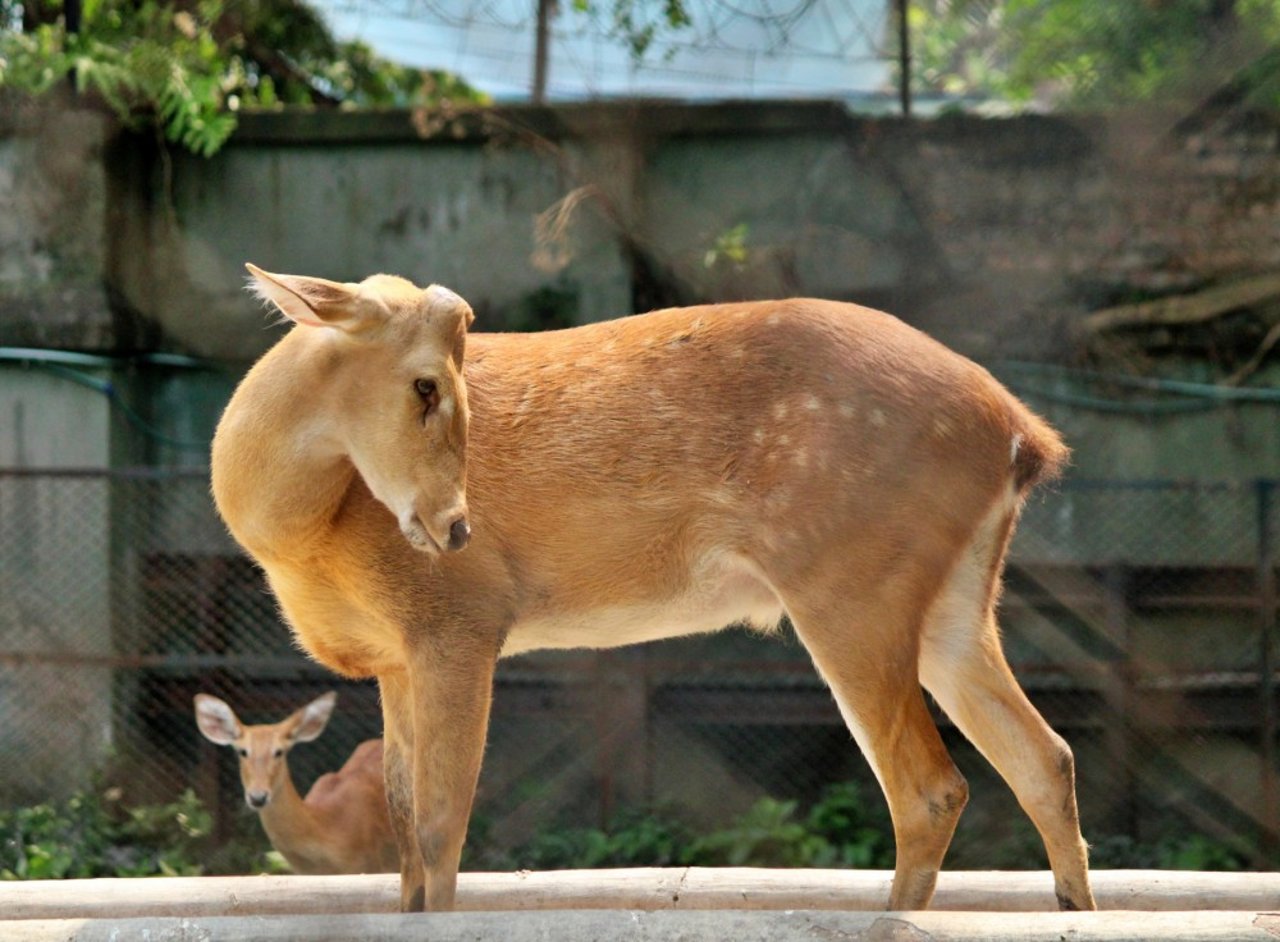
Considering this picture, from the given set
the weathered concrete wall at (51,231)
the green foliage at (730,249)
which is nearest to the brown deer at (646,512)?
the green foliage at (730,249)

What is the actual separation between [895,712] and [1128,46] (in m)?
6.48

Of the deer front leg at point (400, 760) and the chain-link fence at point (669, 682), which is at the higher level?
the deer front leg at point (400, 760)

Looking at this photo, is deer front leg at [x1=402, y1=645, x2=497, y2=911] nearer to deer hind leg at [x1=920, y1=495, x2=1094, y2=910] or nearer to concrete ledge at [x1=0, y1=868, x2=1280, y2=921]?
concrete ledge at [x1=0, y1=868, x2=1280, y2=921]

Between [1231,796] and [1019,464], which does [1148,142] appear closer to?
[1231,796]

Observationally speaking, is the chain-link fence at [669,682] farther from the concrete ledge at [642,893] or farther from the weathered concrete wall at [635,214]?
the concrete ledge at [642,893]

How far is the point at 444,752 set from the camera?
4211mm

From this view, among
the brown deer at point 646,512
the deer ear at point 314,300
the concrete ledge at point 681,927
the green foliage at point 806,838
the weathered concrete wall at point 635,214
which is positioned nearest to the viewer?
the concrete ledge at point 681,927

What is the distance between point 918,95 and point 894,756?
7071mm

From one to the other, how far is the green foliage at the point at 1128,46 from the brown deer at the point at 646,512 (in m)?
5.46

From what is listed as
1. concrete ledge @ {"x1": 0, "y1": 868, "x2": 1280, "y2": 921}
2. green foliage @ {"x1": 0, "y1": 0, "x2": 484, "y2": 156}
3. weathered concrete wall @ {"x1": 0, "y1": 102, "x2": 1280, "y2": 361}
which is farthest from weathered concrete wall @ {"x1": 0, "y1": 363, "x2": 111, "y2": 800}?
concrete ledge @ {"x1": 0, "y1": 868, "x2": 1280, "y2": 921}

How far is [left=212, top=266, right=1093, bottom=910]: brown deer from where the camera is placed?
13.8 ft

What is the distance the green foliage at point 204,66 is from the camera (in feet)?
30.4

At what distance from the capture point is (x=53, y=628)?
9.16 meters

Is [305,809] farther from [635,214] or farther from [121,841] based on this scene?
[635,214]
